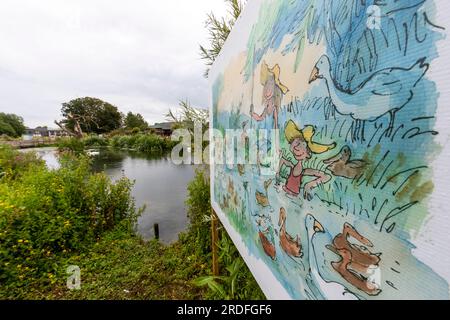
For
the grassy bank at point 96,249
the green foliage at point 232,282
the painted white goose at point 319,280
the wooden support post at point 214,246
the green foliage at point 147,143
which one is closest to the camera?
the painted white goose at point 319,280

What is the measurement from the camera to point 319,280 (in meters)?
0.90

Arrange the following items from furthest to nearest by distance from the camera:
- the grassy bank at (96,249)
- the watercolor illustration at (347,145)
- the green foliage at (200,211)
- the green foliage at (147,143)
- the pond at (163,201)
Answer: the green foliage at (147,143) → the pond at (163,201) → the green foliage at (200,211) → the grassy bank at (96,249) → the watercolor illustration at (347,145)

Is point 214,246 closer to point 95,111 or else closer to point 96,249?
point 96,249

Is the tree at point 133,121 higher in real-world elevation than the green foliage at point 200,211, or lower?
higher

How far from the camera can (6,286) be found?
3.16m

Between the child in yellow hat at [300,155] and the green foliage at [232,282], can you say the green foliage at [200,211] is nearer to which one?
the green foliage at [232,282]

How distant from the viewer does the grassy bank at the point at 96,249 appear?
10.3 ft

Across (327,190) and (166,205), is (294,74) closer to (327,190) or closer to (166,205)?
(327,190)

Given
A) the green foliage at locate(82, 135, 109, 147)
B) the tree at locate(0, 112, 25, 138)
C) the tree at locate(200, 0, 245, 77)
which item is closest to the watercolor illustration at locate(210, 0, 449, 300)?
the tree at locate(200, 0, 245, 77)

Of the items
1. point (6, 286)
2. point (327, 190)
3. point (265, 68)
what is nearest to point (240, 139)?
point (265, 68)

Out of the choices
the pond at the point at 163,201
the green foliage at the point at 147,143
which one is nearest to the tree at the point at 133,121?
the green foliage at the point at 147,143

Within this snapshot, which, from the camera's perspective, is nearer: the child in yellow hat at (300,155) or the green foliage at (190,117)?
the child in yellow hat at (300,155)

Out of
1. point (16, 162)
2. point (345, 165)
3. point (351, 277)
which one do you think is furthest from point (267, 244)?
point (16, 162)

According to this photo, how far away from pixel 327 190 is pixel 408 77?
441mm
